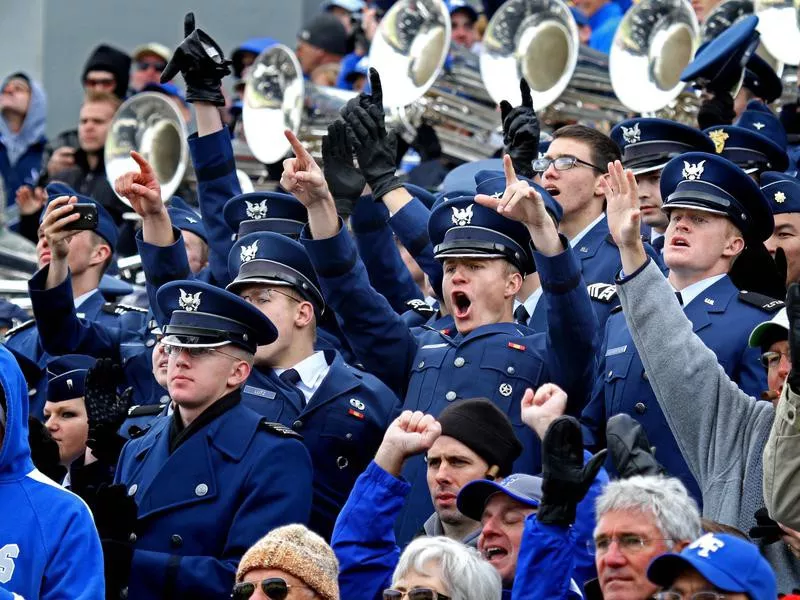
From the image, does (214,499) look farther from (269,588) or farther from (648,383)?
(648,383)

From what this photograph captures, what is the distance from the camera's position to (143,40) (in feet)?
60.4

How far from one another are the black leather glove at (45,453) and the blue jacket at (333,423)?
78 centimetres

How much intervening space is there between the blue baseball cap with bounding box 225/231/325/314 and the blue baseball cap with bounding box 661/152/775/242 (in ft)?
5.04

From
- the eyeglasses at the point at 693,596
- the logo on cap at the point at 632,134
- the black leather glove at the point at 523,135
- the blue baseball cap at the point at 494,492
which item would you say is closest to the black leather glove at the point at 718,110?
the logo on cap at the point at 632,134

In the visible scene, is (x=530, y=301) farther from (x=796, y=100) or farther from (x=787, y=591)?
(x=796, y=100)

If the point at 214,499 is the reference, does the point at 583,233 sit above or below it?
above

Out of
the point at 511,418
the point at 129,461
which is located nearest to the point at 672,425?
the point at 511,418

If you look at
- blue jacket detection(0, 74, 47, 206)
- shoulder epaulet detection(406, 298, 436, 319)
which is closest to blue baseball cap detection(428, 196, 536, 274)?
shoulder epaulet detection(406, 298, 436, 319)

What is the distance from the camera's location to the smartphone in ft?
28.6

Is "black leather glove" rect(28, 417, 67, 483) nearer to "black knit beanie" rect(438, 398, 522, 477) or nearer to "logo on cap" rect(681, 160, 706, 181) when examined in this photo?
"black knit beanie" rect(438, 398, 522, 477)

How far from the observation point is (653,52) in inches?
461

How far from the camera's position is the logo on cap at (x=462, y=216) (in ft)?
25.5

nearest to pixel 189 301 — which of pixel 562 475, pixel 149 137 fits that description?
pixel 562 475

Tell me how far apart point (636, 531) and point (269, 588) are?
1.17 m
